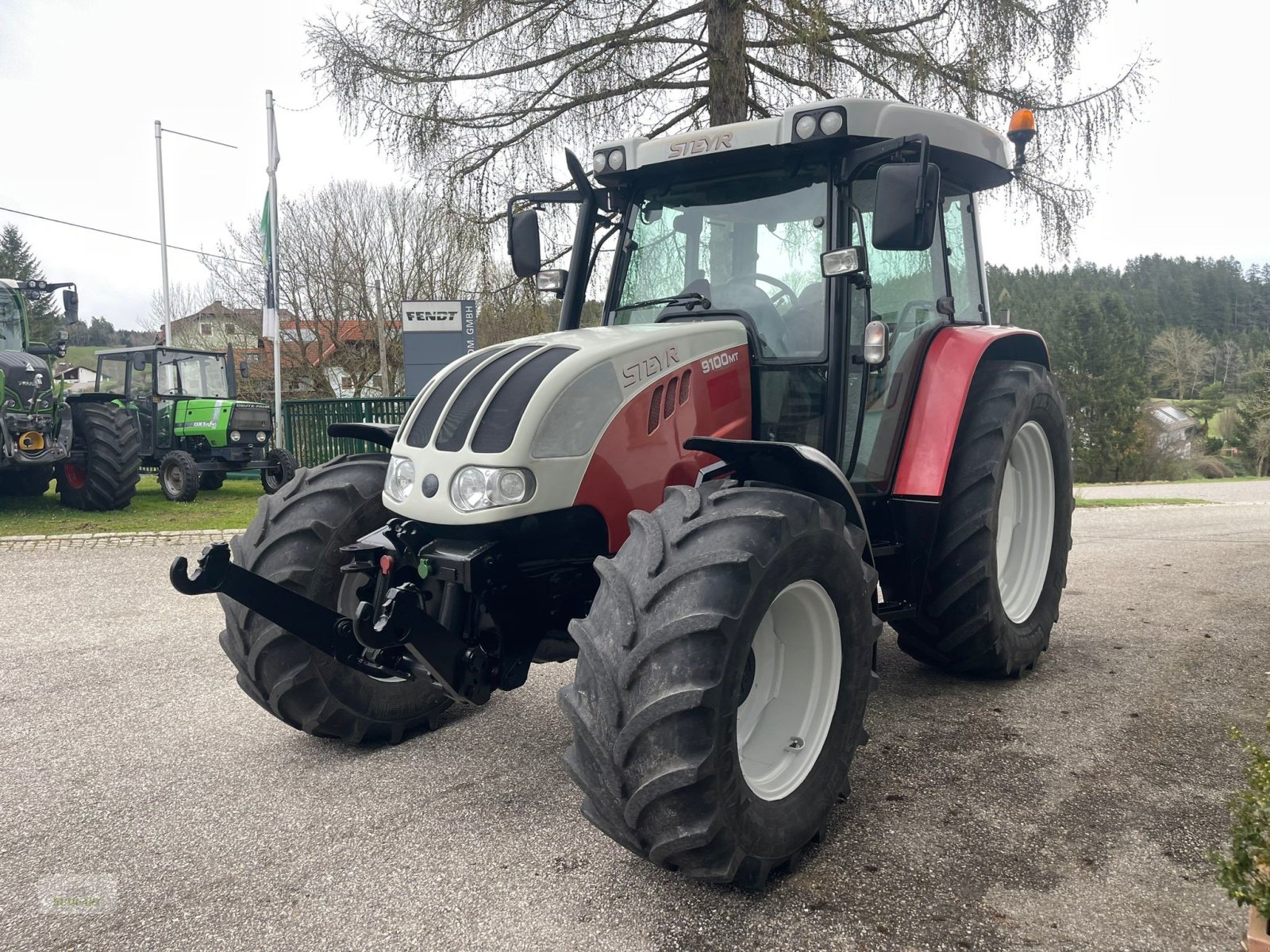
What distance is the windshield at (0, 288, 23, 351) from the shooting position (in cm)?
1198

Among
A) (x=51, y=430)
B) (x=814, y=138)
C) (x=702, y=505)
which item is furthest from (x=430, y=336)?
(x=702, y=505)

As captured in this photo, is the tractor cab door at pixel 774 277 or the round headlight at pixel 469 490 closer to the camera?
the round headlight at pixel 469 490

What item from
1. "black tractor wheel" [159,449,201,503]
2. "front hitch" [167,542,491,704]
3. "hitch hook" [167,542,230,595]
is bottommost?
"black tractor wheel" [159,449,201,503]

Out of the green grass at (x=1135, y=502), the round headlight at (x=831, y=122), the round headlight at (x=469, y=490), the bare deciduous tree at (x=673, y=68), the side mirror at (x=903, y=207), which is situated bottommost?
the green grass at (x=1135, y=502)

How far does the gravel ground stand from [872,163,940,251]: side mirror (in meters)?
1.80

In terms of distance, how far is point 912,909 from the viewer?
2455 mm

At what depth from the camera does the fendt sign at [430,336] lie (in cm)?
1429

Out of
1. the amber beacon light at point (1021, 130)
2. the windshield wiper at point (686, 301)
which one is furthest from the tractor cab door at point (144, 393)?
the amber beacon light at point (1021, 130)

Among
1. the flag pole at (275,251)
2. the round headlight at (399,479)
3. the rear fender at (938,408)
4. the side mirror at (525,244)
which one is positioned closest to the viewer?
the round headlight at (399,479)

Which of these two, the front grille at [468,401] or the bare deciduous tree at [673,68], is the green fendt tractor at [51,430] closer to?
the bare deciduous tree at [673,68]

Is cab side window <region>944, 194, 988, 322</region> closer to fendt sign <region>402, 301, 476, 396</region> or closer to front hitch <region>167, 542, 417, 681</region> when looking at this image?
front hitch <region>167, 542, 417, 681</region>

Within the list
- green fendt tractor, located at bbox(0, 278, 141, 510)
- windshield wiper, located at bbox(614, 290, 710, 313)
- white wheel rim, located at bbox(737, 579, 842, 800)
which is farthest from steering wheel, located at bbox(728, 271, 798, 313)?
green fendt tractor, located at bbox(0, 278, 141, 510)

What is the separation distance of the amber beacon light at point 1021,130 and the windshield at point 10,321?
40.0 ft

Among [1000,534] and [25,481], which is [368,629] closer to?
[1000,534]
